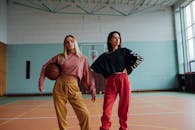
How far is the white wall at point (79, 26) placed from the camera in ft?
49.3

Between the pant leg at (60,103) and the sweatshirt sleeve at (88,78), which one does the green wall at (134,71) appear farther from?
the pant leg at (60,103)

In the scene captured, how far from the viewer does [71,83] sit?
10.2ft

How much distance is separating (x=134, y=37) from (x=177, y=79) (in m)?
3.96

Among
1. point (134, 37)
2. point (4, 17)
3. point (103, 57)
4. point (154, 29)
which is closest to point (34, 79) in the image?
point (4, 17)

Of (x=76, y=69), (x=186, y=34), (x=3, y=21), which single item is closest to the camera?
(x=76, y=69)

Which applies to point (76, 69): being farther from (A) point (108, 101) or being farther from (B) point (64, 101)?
(A) point (108, 101)

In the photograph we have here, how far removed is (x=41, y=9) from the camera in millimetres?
15195

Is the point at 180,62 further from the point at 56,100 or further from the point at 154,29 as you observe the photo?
the point at 56,100

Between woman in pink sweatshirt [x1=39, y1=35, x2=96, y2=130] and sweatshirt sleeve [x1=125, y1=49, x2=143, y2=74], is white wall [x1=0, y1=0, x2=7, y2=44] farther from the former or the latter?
sweatshirt sleeve [x1=125, y1=49, x2=143, y2=74]

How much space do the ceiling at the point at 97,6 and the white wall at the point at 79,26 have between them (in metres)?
0.29

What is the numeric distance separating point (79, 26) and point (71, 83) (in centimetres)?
1250

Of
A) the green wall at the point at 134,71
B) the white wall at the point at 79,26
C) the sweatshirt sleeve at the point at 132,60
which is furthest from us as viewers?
the white wall at the point at 79,26

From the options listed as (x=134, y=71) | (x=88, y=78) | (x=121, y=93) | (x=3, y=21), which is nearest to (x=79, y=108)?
(x=88, y=78)

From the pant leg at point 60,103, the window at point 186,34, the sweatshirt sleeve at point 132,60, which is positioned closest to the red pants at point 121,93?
the sweatshirt sleeve at point 132,60
